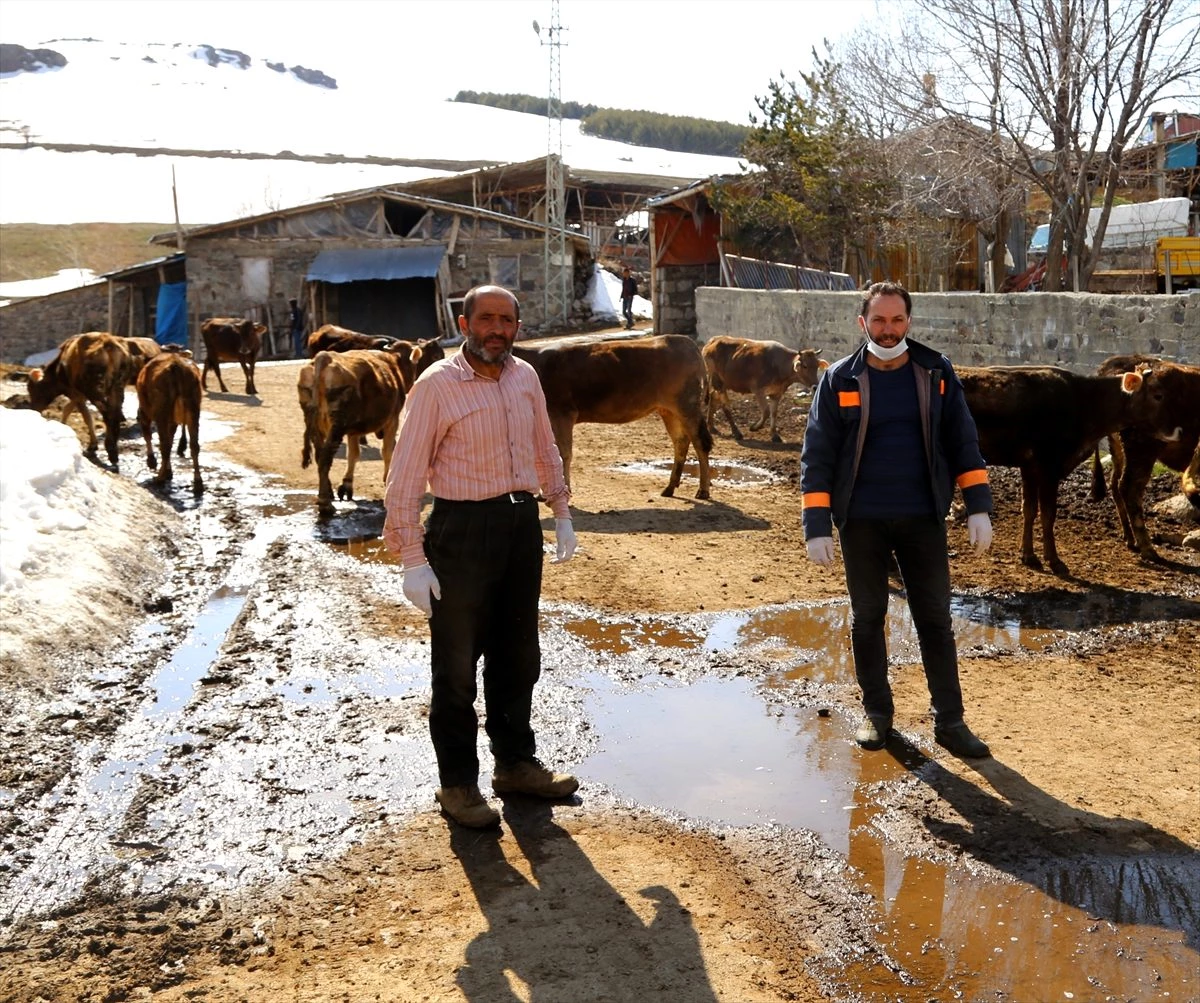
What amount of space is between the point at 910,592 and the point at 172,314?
3668cm

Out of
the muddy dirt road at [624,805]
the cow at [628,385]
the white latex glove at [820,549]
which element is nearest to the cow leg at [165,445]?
the cow at [628,385]

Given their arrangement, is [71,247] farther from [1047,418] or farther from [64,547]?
[1047,418]

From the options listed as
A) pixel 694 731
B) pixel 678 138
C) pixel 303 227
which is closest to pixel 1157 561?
pixel 694 731

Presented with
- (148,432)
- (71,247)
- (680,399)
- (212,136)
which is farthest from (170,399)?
(212,136)

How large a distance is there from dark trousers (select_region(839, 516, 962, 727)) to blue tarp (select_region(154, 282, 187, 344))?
35964 millimetres

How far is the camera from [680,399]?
13242mm

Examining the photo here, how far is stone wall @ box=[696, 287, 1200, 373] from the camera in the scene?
12359 millimetres

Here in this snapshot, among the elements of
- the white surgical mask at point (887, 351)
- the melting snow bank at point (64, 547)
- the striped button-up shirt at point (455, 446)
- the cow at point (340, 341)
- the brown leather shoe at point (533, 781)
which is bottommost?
the brown leather shoe at point (533, 781)

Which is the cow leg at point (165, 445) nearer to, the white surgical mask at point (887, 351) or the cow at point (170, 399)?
the cow at point (170, 399)

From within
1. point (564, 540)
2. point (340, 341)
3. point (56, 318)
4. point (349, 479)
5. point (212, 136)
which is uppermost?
point (212, 136)

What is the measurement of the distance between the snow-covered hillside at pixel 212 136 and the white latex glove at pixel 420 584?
4113cm

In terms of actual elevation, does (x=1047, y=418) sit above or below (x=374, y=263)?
below

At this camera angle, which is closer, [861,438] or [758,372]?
[861,438]

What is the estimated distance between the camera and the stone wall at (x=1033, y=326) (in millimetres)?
12359
